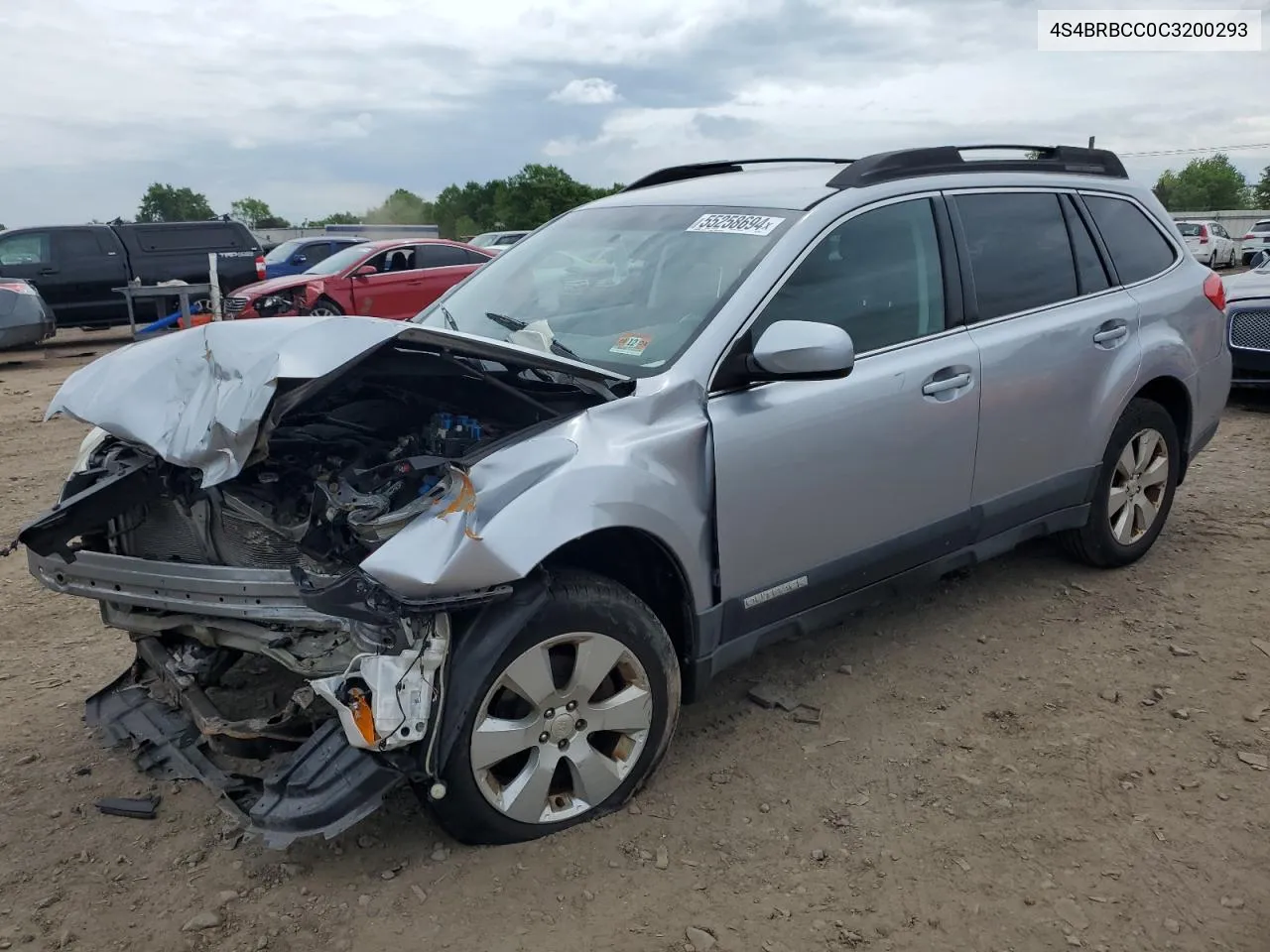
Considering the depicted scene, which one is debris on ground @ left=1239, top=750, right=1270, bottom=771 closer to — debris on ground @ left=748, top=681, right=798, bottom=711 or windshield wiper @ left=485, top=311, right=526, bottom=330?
debris on ground @ left=748, top=681, right=798, bottom=711

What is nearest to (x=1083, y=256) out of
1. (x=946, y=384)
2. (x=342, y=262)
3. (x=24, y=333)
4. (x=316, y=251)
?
(x=946, y=384)

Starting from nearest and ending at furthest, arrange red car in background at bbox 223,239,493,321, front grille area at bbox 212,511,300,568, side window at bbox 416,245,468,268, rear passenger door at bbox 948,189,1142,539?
1. front grille area at bbox 212,511,300,568
2. rear passenger door at bbox 948,189,1142,539
3. red car in background at bbox 223,239,493,321
4. side window at bbox 416,245,468,268

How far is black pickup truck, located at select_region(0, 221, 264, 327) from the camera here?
15.2 meters

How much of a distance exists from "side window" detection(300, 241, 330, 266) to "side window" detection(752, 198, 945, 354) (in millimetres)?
17354

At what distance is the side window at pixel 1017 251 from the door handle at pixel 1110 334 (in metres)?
0.20

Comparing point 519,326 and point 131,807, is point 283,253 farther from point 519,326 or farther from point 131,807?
point 131,807

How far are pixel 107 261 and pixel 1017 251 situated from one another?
50.3 feet

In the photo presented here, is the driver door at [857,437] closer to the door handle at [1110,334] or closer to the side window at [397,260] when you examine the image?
the door handle at [1110,334]

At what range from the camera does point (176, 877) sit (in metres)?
2.73

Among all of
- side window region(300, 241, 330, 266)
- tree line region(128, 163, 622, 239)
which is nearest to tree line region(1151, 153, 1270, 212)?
tree line region(128, 163, 622, 239)

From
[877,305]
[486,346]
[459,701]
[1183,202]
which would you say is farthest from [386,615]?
[1183,202]

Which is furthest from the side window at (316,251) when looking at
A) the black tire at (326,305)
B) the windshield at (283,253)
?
the black tire at (326,305)

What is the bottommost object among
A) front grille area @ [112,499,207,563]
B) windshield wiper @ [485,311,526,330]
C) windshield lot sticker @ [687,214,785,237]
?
front grille area @ [112,499,207,563]

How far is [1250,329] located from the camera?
831 cm
